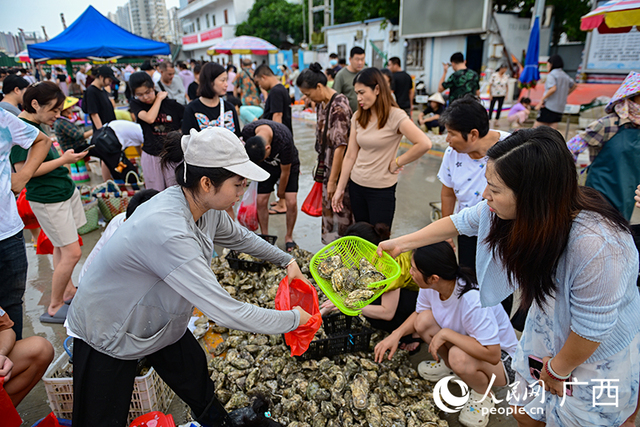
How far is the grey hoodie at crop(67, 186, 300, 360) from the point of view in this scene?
1354 millimetres

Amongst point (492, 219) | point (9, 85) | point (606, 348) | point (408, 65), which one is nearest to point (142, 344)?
point (492, 219)

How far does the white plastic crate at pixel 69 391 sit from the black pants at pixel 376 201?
2002 millimetres

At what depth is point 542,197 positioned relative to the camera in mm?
1176

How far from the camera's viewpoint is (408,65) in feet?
56.5

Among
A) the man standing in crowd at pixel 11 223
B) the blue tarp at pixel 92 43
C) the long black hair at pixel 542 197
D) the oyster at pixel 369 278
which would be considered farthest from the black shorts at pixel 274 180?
the blue tarp at pixel 92 43

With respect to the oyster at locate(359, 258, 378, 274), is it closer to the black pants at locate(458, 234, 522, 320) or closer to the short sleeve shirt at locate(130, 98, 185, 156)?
the black pants at locate(458, 234, 522, 320)

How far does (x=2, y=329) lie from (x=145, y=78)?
291cm

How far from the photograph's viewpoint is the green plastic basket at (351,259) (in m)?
2.21

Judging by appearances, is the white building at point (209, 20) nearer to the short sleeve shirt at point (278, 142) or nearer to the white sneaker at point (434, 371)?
the short sleeve shirt at point (278, 142)

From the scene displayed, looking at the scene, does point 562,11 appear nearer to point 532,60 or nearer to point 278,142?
point 532,60

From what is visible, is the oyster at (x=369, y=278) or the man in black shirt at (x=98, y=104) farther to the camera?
the man in black shirt at (x=98, y=104)

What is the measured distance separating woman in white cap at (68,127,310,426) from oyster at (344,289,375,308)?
46 centimetres

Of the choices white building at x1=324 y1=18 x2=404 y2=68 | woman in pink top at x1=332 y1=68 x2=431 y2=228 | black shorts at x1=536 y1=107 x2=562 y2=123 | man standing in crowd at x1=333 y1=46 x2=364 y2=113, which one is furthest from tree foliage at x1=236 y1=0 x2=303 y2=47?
woman in pink top at x1=332 y1=68 x2=431 y2=228

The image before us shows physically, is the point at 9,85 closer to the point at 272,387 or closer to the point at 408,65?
the point at 272,387
